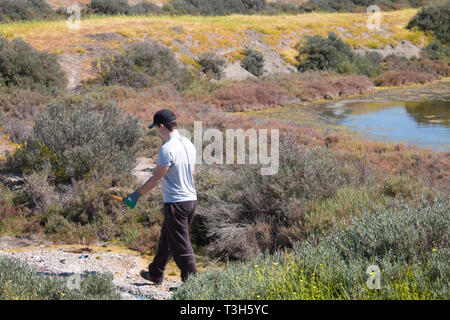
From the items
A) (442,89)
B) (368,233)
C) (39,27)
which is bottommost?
(442,89)

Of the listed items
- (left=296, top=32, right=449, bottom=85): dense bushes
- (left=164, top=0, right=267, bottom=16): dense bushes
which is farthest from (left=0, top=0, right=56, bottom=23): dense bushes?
(left=296, top=32, right=449, bottom=85): dense bushes

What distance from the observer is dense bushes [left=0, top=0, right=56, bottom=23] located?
103 feet

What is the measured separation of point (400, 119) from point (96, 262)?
44.6ft

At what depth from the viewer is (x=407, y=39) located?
118 feet

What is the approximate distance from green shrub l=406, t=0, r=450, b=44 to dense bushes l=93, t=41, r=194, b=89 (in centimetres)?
2530

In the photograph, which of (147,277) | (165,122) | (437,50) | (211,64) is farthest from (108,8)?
(165,122)

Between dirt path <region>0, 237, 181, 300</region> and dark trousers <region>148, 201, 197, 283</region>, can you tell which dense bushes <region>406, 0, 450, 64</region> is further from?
dark trousers <region>148, 201, 197, 283</region>

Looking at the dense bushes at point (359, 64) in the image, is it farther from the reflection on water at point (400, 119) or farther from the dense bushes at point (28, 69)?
the dense bushes at point (28, 69)

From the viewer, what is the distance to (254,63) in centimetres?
2552

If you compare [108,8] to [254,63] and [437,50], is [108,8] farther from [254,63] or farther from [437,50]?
[437,50]

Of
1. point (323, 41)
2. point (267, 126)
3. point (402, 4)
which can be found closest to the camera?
point (267, 126)

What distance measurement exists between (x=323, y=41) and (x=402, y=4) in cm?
3829
